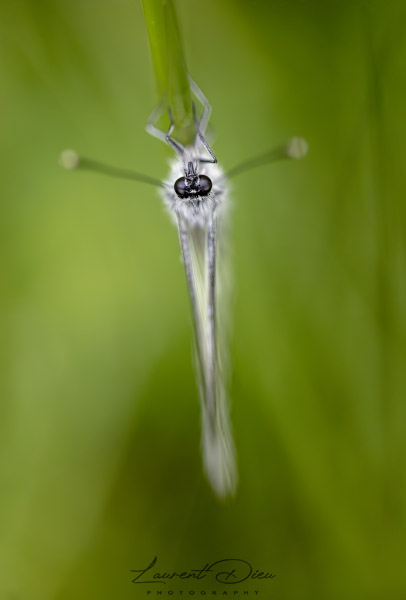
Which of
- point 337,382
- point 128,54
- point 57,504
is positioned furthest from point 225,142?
point 57,504

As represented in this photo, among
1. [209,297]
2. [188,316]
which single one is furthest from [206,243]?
[188,316]

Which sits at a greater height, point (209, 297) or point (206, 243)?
point (206, 243)

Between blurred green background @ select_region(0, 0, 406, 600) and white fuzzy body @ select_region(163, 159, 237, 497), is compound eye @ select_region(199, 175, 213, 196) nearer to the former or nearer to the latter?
white fuzzy body @ select_region(163, 159, 237, 497)

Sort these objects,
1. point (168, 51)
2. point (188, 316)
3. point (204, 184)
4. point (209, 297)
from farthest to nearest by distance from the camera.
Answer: point (188, 316), point (209, 297), point (204, 184), point (168, 51)

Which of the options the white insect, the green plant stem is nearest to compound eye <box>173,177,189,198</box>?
the white insect

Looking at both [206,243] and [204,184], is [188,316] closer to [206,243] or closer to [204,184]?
[206,243]

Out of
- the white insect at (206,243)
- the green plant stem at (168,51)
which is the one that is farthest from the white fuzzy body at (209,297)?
the green plant stem at (168,51)

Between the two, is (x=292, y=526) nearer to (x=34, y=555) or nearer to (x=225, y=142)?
(x=34, y=555)
